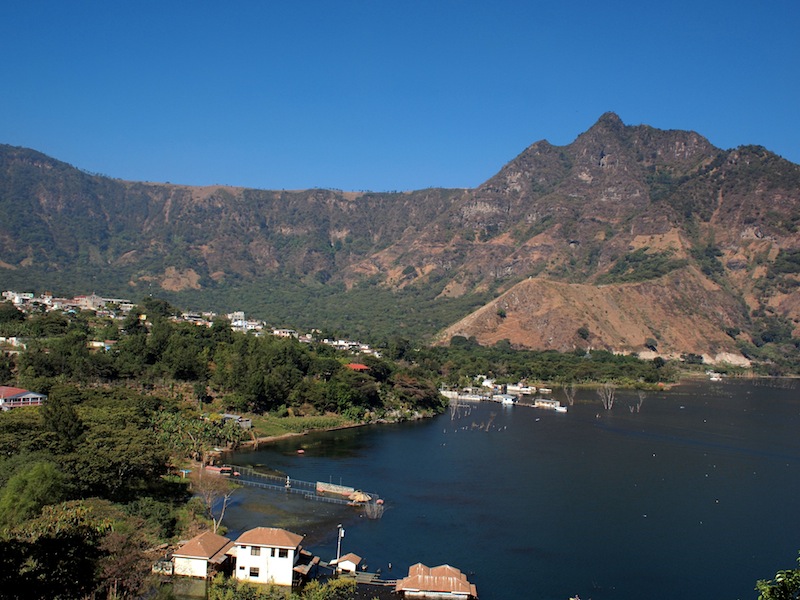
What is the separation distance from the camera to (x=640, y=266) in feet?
586

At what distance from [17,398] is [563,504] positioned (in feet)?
120

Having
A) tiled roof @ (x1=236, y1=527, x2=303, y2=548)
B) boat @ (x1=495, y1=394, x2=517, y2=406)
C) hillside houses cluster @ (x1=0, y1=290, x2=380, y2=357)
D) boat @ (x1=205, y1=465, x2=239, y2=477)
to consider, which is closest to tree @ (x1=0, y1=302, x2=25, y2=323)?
hillside houses cluster @ (x1=0, y1=290, x2=380, y2=357)

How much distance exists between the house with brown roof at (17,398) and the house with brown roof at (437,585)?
33453 mm

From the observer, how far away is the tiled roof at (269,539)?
1154 inches

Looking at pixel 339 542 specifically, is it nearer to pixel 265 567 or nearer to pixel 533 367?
pixel 265 567

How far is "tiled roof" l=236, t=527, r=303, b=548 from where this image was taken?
29312 millimetres

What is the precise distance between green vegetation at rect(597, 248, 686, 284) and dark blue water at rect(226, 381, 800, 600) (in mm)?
97526

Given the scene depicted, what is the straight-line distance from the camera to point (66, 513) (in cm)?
2686

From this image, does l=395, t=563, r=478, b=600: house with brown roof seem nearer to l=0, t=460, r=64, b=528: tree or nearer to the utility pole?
the utility pole

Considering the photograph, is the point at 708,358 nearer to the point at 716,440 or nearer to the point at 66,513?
the point at 716,440

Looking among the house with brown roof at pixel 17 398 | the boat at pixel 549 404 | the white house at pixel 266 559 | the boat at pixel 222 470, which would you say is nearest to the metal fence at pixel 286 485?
the boat at pixel 222 470

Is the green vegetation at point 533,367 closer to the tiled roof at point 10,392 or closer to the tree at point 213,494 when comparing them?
the tiled roof at point 10,392

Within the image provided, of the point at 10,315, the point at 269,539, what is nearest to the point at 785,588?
the point at 269,539

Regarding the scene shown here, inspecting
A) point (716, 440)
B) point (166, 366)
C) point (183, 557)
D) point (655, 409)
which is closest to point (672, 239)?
point (655, 409)
